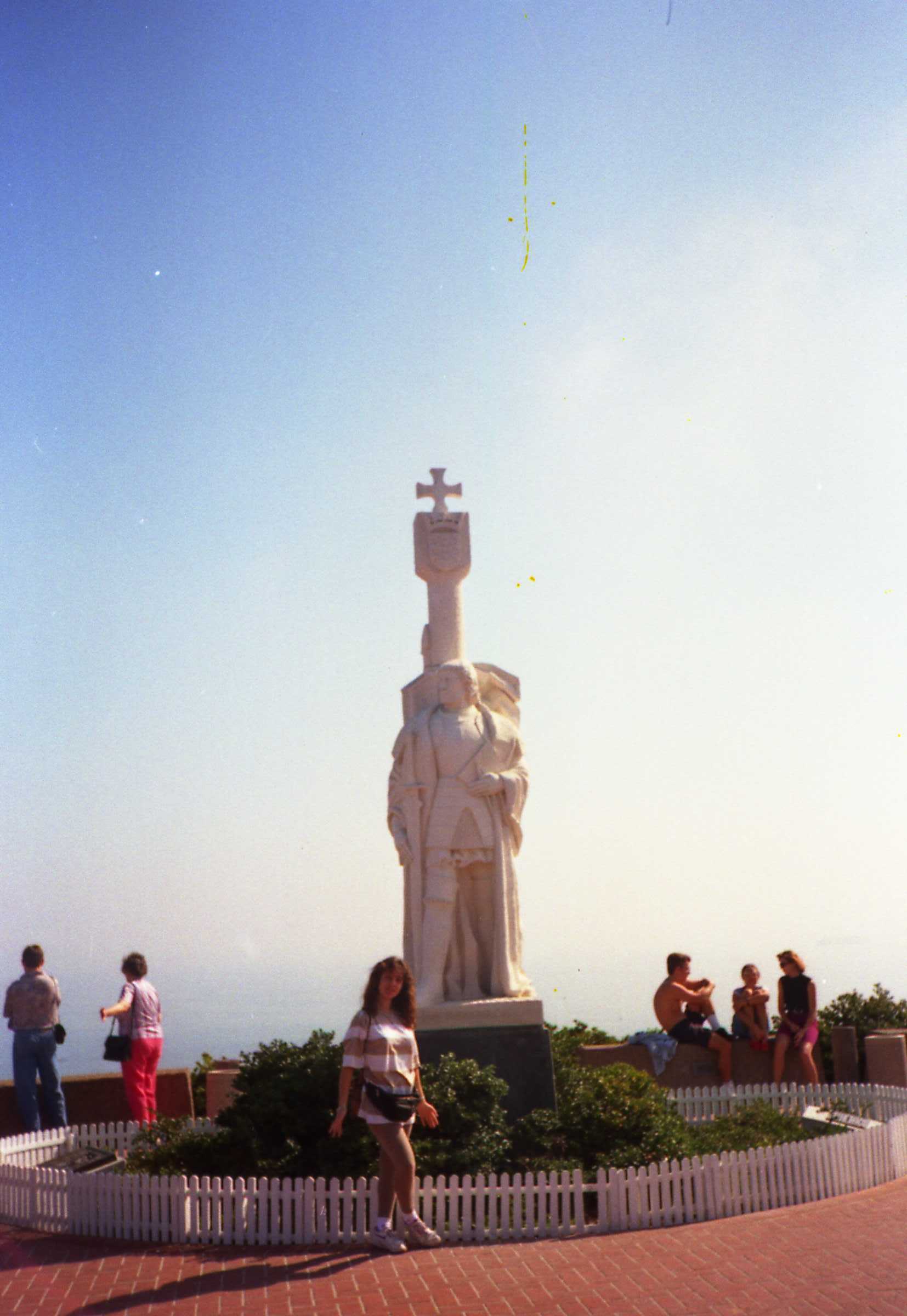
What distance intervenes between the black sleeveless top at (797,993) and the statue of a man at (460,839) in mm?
2988

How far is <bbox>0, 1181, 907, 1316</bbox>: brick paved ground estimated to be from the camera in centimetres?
711

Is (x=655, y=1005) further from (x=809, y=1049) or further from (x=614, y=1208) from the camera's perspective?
(x=614, y=1208)

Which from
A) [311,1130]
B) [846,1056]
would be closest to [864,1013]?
[846,1056]

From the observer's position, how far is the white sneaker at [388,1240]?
822 centimetres

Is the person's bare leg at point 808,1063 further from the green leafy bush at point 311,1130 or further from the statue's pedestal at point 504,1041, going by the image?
the green leafy bush at point 311,1130

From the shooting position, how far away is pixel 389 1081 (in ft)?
26.7

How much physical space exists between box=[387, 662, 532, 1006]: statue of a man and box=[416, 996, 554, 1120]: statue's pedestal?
57 centimetres

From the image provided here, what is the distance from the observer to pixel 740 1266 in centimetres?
777

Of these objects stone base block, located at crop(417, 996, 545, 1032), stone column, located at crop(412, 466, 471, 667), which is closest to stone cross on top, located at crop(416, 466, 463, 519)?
stone column, located at crop(412, 466, 471, 667)

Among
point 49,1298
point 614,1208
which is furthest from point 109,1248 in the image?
point 614,1208

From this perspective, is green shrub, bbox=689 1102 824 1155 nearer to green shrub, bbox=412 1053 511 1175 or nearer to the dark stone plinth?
the dark stone plinth

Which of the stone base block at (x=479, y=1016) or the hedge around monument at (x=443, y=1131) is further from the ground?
the stone base block at (x=479, y=1016)

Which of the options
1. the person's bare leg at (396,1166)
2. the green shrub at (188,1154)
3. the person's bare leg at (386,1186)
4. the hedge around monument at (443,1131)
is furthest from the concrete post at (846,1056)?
the person's bare leg at (386,1186)

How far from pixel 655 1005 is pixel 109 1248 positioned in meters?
6.90
